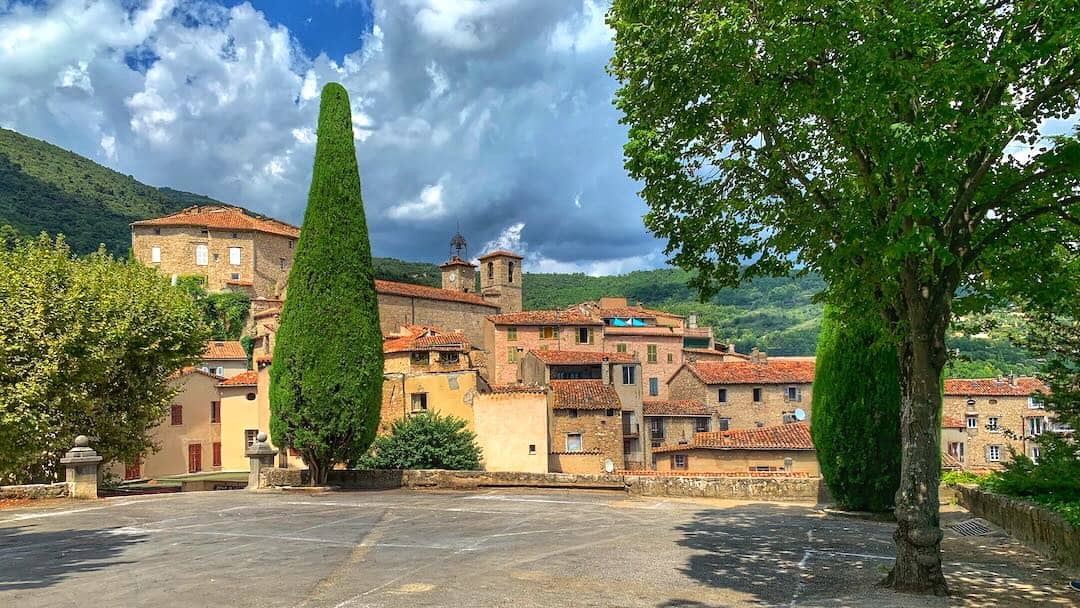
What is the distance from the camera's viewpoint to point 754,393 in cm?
5384

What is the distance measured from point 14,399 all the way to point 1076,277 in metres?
21.5

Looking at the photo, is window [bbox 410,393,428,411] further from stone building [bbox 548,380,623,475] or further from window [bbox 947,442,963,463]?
window [bbox 947,442,963,463]

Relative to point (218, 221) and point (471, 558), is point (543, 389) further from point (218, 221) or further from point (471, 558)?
point (218, 221)

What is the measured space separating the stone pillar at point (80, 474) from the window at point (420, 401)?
18391 mm

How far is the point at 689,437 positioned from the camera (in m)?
53.0

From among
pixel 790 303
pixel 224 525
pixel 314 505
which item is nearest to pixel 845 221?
pixel 224 525

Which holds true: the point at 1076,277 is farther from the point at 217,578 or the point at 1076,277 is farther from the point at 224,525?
the point at 224,525

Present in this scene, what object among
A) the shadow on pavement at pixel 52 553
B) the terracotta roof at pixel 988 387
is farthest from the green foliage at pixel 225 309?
the terracotta roof at pixel 988 387

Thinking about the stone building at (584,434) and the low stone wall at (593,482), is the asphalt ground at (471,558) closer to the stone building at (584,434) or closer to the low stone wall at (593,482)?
the low stone wall at (593,482)

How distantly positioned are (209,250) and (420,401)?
6247 cm

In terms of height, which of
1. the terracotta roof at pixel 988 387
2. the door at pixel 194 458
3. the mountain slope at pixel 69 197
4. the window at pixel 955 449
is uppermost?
the mountain slope at pixel 69 197

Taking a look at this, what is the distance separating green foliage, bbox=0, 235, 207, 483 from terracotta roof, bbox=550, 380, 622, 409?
68.6 feet

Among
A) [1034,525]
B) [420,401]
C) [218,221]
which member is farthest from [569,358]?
[218,221]

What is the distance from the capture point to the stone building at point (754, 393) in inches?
2073
